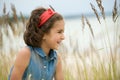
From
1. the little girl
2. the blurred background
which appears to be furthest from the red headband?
the blurred background

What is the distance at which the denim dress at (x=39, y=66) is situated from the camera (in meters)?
1.42

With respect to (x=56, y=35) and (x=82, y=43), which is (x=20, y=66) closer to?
(x=56, y=35)

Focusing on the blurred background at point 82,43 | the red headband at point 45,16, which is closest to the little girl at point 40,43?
the red headband at point 45,16

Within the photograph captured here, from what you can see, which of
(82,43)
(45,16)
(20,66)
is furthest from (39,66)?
(82,43)

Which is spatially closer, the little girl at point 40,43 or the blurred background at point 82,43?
the little girl at point 40,43

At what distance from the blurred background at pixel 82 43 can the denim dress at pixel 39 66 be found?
1.94 feet

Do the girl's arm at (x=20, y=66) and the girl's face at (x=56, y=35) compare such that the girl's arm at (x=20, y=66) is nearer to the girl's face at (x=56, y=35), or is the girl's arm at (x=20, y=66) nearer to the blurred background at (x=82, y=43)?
the girl's face at (x=56, y=35)

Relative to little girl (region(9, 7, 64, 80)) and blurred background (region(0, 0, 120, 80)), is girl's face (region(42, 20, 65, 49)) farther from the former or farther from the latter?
blurred background (region(0, 0, 120, 80))

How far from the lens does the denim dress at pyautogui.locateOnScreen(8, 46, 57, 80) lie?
4.64 ft

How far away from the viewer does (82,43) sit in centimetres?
219

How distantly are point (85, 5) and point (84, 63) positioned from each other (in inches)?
16.1

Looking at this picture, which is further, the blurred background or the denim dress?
the blurred background

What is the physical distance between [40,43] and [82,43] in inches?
30.6

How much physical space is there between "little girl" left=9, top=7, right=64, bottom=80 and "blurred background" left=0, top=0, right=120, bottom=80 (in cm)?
56
